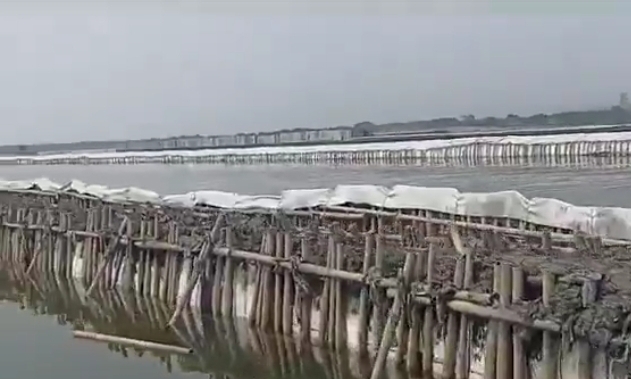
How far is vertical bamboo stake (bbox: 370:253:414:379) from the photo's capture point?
45.8 feet

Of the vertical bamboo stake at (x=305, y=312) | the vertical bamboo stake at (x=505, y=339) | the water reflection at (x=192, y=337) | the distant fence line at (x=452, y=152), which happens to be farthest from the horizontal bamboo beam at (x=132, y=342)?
the distant fence line at (x=452, y=152)

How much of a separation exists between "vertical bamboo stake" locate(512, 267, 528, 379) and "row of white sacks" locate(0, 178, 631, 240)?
499 centimetres

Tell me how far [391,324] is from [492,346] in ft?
7.65

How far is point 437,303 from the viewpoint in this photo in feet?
43.8

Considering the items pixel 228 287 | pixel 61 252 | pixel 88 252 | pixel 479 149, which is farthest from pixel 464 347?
pixel 479 149

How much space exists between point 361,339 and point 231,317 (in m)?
4.66

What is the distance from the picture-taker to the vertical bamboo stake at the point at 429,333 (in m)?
13.7

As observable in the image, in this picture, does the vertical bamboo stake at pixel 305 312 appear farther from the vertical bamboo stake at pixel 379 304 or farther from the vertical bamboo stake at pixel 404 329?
the vertical bamboo stake at pixel 404 329

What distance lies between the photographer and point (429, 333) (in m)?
13.7

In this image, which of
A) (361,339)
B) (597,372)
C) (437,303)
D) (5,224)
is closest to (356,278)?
(361,339)

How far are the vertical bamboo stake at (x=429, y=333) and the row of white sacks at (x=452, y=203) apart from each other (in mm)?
4660

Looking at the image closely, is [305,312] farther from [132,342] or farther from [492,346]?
[492,346]

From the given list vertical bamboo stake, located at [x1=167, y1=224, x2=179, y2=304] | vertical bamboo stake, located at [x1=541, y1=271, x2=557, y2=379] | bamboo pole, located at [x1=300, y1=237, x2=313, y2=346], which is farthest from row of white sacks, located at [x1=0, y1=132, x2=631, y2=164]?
vertical bamboo stake, located at [x1=541, y1=271, x2=557, y2=379]

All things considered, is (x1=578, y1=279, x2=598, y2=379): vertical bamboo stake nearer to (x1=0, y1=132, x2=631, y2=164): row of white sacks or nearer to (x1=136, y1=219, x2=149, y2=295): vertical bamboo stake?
(x1=136, y1=219, x2=149, y2=295): vertical bamboo stake
